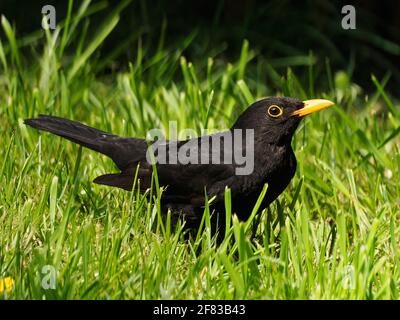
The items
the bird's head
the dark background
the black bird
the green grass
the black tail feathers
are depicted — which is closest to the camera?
the green grass

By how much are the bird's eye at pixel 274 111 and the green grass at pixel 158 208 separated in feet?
1.35

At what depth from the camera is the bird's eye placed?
420 cm

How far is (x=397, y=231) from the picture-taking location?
415 cm

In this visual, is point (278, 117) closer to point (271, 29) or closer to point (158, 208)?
point (158, 208)

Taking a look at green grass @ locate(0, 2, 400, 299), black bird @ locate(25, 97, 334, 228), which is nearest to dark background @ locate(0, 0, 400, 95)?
green grass @ locate(0, 2, 400, 299)

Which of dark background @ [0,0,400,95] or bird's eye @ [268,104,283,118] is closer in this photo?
bird's eye @ [268,104,283,118]

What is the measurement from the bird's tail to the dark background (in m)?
2.35

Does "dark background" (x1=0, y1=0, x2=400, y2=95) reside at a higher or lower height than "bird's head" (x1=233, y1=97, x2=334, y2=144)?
higher

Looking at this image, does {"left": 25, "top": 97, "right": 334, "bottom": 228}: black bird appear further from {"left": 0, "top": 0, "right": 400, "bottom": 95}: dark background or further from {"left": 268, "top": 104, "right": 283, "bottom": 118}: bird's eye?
{"left": 0, "top": 0, "right": 400, "bottom": 95}: dark background

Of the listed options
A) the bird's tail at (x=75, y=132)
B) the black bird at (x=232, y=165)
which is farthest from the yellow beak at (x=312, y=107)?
the bird's tail at (x=75, y=132)

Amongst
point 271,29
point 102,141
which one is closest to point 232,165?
point 102,141

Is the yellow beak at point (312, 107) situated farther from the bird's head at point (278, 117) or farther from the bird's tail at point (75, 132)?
the bird's tail at point (75, 132)

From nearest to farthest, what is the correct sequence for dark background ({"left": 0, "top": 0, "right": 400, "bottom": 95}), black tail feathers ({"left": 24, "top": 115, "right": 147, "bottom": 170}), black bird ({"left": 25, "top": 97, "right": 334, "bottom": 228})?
1. black bird ({"left": 25, "top": 97, "right": 334, "bottom": 228})
2. black tail feathers ({"left": 24, "top": 115, "right": 147, "bottom": 170})
3. dark background ({"left": 0, "top": 0, "right": 400, "bottom": 95})
